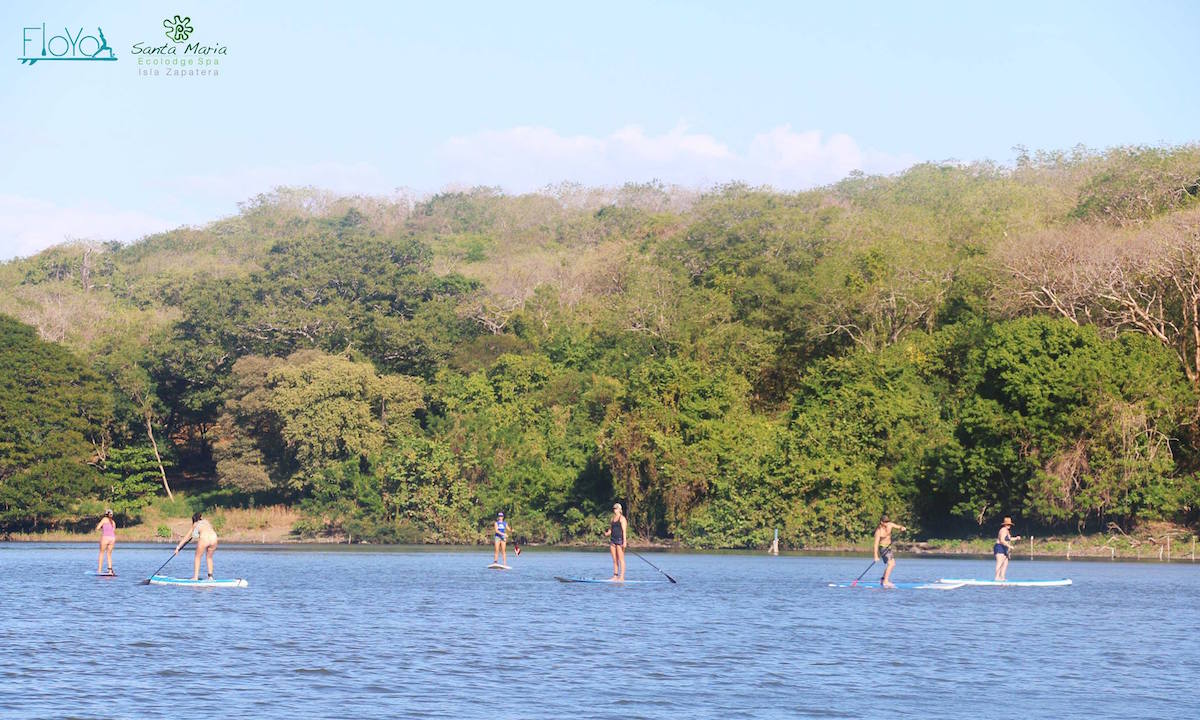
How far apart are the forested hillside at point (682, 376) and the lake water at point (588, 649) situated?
19.0 m

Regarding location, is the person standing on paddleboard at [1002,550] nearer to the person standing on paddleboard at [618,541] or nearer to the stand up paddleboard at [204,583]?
the person standing on paddleboard at [618,541]

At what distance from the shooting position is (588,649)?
2398 centimetres

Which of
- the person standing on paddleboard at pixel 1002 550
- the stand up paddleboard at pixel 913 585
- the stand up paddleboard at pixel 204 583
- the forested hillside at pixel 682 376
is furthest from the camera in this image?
the forested hillside at pixel 682 376

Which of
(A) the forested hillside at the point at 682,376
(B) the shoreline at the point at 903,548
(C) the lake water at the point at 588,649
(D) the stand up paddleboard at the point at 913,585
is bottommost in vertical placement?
(C) the lake water at the point at 588,649

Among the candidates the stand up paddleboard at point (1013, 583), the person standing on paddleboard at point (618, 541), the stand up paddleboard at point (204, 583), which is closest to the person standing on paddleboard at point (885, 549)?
the stand up paddleboard at point (1013, 583)

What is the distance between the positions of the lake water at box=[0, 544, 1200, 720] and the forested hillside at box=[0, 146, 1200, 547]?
19.0 metres

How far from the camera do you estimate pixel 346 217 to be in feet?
468

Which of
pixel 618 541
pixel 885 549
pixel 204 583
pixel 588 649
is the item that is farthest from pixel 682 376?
pixel 588 649

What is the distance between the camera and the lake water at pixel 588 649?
18594mm

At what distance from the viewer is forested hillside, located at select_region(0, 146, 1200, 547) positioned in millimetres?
59906

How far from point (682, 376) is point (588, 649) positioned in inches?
1825

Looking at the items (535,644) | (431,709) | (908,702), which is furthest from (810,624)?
(431,709)

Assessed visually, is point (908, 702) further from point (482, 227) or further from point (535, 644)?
point (482, 227)

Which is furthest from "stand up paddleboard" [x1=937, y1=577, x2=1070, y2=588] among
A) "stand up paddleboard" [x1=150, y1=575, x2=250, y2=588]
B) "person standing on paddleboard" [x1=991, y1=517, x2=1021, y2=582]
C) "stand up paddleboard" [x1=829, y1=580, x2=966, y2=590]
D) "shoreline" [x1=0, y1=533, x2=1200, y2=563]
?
"stand up paddleboard" [x1=150, y1=575, x2=250, y2=588]
